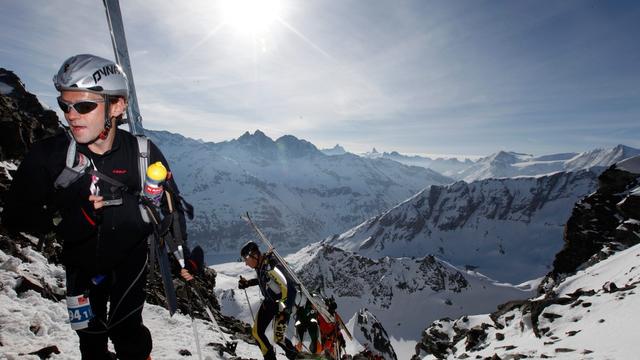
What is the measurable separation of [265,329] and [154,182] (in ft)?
22.7

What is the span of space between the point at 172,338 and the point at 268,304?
9.07 feet

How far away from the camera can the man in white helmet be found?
3.78 metres

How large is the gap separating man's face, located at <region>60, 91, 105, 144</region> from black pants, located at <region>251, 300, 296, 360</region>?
755 centimetres

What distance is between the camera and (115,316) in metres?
4.26

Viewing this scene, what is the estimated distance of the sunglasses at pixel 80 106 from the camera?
13.3 ft

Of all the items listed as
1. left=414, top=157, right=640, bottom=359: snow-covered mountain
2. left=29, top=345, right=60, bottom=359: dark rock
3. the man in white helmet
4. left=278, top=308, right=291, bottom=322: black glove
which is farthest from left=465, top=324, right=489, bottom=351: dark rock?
the man in white helmet

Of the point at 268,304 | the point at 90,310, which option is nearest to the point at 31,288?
the point at 268,304

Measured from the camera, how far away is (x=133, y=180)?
4539 mm

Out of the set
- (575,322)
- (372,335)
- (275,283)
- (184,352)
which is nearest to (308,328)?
(275,283)

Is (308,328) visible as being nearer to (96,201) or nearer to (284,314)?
(284,314)

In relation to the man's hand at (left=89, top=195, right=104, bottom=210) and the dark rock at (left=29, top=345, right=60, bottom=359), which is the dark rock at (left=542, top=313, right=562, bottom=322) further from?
the man's hand at (left=89, top=195, right=104, bottom=210)

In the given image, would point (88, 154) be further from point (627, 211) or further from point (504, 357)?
point (627, 211)

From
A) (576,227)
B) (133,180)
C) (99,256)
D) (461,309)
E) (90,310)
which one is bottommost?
(461,309)

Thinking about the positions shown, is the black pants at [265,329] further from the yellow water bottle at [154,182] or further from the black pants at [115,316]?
the yellow water bottle at [154,182]
